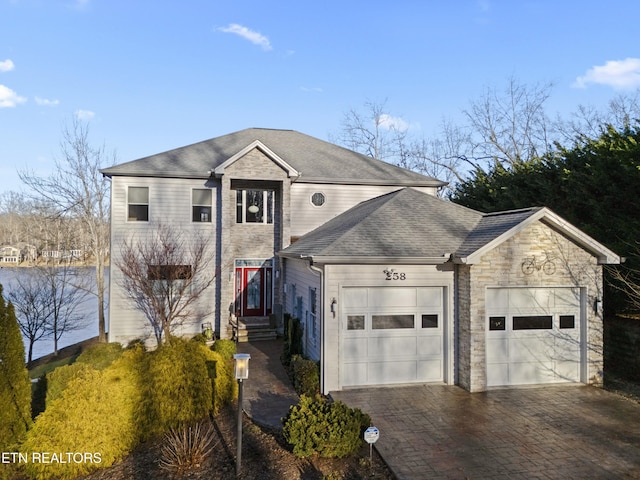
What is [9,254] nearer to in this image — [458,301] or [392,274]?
[392,274]

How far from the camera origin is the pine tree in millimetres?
6957

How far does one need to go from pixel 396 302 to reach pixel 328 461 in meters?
4.54

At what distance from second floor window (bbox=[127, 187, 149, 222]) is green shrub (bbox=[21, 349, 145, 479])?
9.41 metres

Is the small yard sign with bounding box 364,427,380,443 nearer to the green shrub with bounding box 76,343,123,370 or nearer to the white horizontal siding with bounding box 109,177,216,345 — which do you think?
the green shrub with bounding box 76,343,123,370

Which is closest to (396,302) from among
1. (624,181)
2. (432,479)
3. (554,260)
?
(554,260)

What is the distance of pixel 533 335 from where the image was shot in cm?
1035

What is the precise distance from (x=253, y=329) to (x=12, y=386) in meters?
9.72

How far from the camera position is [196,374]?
8.73 m

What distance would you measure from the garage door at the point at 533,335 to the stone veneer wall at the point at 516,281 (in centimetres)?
28

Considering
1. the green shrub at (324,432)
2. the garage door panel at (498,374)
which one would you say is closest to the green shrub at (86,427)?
the green shrub at (324,432)

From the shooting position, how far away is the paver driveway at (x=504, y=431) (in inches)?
248

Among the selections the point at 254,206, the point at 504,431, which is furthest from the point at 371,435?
the point at 254,206

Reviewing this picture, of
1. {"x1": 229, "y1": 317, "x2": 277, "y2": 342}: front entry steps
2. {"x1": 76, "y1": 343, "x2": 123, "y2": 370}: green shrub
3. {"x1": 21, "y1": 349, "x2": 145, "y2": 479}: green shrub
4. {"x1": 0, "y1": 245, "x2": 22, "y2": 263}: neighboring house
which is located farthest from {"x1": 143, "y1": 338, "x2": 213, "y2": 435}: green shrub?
{"x1": 0, "y1": 245, "x2": 22, "y2": 263}: neighboring house

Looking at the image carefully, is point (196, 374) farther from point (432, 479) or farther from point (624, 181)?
point (624, 181)
